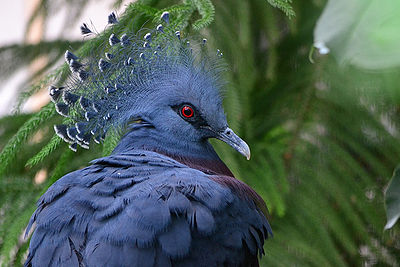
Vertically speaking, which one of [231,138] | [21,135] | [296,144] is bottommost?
[296,144]

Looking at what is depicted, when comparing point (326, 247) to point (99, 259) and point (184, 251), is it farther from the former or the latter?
point (99, 259)

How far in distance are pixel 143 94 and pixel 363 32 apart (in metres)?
0.94

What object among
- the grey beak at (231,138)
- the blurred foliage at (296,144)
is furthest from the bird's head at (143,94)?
the blurred foliage at (296,144)

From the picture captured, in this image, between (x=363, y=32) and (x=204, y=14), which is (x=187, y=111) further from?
(x=363, y=32)

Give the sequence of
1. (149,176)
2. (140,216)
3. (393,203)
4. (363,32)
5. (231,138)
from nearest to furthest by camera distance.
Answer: (363,32) < (393,203) < (140,216) < (149,176) < (231,138)

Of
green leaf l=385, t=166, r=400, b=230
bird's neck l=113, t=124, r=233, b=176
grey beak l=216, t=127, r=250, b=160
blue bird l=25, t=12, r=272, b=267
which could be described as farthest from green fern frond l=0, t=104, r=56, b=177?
green leaf l=385, t=166, r=400, b=230

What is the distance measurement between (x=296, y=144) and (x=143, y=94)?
0.68 m

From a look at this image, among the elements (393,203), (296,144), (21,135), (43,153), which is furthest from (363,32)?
(296,144)

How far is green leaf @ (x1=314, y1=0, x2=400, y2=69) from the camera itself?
1.26ft

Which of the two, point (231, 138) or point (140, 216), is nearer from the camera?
point (140, 216)

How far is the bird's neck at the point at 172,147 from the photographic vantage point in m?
1.31

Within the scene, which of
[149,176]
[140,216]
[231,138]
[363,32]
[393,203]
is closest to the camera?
[363,32]

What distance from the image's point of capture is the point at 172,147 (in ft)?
4.42

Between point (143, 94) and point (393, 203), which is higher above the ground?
point (393, 203)
